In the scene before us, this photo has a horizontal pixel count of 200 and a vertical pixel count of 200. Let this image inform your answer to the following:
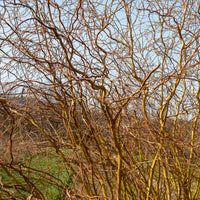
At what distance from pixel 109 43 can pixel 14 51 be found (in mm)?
1077

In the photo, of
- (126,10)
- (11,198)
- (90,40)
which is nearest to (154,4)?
(126,10)

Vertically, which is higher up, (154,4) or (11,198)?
(154,4)

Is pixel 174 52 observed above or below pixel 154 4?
below

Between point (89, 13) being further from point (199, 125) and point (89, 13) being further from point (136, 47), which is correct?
point (199, 125)

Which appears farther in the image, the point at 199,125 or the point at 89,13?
the point at 199,125

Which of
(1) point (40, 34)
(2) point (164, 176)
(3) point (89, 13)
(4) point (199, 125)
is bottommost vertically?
(2) point (164, 176)

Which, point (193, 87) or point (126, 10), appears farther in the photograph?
point (193, 87)

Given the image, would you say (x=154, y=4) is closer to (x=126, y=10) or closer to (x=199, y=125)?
(x=126, y=10)

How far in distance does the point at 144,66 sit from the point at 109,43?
528 mm

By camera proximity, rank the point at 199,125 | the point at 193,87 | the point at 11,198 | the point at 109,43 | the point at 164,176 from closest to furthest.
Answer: the point at 11,198 < the point at 164,176 < the point at 109,43 < the point at 199,125 < the point at 193,87

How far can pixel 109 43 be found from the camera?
2684 mm

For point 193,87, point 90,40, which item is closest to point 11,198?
point 90,40

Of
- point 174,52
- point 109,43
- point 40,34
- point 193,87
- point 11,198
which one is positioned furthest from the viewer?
point 193,87

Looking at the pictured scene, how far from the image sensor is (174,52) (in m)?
2.88
